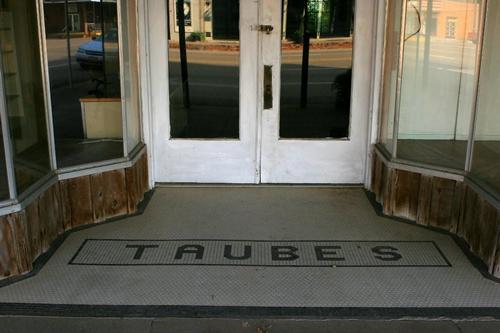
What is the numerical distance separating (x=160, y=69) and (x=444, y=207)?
8.32 feet

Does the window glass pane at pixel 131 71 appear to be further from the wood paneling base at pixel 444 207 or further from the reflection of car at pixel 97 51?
the wood paneling base at pixel 444 207

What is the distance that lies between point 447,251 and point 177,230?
6.19 ft

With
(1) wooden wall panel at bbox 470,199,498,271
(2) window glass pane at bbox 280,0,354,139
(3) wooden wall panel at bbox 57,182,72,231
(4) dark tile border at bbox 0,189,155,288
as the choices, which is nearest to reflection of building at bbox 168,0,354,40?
(2) window glass pane at bbox 280,0,354,139

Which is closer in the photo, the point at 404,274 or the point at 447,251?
the point at 404,274

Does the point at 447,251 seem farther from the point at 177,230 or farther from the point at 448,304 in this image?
the point at 177,230

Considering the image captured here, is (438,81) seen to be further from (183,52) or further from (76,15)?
(76,15)

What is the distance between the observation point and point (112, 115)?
14.4 ft

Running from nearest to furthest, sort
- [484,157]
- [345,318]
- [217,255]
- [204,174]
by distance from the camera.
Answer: [345,318] < [217,255] < [484,157] < [204,174]

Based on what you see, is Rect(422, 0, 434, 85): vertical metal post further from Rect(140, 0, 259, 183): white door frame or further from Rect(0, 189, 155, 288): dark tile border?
Rect(0, 189, 155, 288): dark tile border

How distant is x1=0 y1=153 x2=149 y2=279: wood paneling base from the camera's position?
10.4 feet

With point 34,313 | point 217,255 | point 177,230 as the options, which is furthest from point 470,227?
point 34,313

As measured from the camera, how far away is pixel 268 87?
4.57 meters

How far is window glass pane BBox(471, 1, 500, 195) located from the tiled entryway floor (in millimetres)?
549

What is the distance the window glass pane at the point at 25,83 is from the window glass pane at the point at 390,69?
2.64 meters
